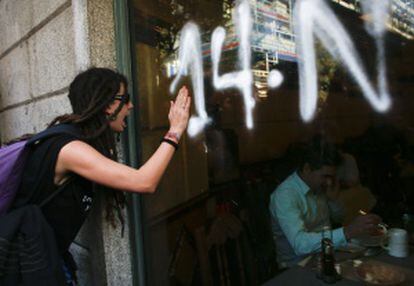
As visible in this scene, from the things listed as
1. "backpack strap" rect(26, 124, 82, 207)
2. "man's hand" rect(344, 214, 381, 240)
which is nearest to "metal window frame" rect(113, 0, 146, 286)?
"backpack strap" rect(26, 124, 82, 207)

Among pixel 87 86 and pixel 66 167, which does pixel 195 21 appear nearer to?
pixel 87 86

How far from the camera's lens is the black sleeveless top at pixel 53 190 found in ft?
6.06

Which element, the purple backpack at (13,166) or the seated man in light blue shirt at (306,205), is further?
the seated man in light blue shirt at (306,205)

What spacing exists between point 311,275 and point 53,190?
1.48 m

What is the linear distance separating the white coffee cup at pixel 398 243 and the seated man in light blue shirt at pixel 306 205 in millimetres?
483

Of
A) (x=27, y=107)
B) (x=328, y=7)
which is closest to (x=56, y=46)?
(x=27, y=107)

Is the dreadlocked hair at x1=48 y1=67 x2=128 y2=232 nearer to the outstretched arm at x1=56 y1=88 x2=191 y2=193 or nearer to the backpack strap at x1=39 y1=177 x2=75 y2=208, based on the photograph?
the outstretched arm at x1=56 y1=88 x2=191 y2=193

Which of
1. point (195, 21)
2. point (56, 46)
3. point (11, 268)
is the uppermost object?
point (195, 21)

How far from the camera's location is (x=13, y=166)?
1.84 meters

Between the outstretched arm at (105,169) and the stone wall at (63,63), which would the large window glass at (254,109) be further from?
the outstretched arm at (105,169)

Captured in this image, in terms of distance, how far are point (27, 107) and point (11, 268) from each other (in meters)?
2.49

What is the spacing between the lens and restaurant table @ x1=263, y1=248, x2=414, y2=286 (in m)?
2.10

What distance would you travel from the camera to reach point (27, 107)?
12.8 ft

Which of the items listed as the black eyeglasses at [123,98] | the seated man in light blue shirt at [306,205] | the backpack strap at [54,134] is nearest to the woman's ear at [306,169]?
the seated man in light blue shirt at [306,205]
